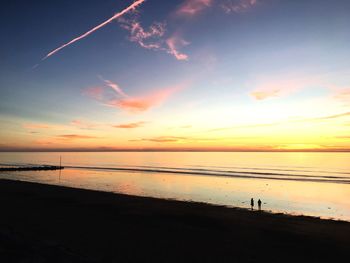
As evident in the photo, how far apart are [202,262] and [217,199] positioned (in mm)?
29789

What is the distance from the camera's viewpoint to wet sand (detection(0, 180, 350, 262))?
1136cm

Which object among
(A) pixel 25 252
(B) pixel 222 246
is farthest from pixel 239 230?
(A) pixel 25 252

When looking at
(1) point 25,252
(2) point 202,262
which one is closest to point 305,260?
(2) point 202,262

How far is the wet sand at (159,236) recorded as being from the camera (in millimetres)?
11359

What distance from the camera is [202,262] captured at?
43.9 ft

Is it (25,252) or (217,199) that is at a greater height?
(25,252)

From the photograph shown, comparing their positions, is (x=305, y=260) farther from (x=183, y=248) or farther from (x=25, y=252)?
(x=25, y=252)

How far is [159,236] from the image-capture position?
1778 centimetres

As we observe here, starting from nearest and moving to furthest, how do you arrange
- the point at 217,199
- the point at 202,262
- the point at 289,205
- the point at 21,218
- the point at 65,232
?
the point at 202,262 < the point at 65,232 < the point at 21,218 < the point at 289,205 < the point at 217,199

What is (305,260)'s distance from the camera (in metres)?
14.3

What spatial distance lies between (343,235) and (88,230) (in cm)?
1681

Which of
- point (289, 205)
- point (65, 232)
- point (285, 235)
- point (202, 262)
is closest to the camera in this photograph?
point (202, 262)

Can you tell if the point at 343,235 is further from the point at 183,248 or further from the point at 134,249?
the point at 134,249

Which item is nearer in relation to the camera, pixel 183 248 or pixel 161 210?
pixel 183 248
